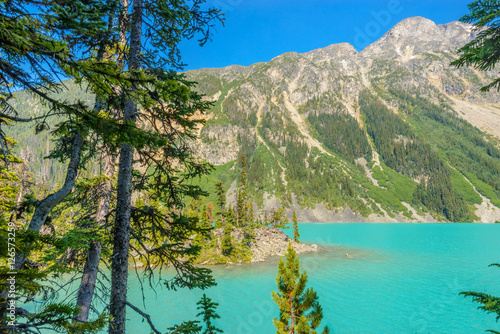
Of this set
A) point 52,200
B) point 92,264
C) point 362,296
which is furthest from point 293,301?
point 362,296

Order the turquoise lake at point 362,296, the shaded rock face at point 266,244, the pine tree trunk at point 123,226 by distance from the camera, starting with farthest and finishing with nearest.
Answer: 1. the shaded rock face at point 266,244
2. the turquoise lake at point 362,296
3. the pine tree trunk at point 123,226

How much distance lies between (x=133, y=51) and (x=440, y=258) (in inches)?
2662

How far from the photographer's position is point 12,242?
92.7 inches

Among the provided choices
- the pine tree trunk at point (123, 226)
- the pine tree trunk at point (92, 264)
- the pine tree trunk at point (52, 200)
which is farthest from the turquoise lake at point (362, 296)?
the pine tree trunk at point (52, 200)

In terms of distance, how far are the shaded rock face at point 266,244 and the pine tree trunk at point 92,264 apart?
43004 mm

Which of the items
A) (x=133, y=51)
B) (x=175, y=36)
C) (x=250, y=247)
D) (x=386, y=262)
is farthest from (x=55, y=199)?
(x=386, y=262)

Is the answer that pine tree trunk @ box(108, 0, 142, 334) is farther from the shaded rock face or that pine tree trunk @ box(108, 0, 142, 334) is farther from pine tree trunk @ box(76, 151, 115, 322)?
the shaded rock face

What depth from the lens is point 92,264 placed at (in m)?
8.84

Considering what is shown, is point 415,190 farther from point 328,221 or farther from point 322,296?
point 322,296

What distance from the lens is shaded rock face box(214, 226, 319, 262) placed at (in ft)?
172

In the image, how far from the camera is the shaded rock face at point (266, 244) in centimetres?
5241

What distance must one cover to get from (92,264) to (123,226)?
13.5ft

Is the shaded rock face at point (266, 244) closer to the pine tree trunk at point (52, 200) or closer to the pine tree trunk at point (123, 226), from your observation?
the pine tree trunk at point (123, 226)

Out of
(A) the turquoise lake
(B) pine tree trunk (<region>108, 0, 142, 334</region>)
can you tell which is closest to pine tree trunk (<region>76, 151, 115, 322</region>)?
(B) pine tree trunk (<region>108, 0, 142, 334</region>)
